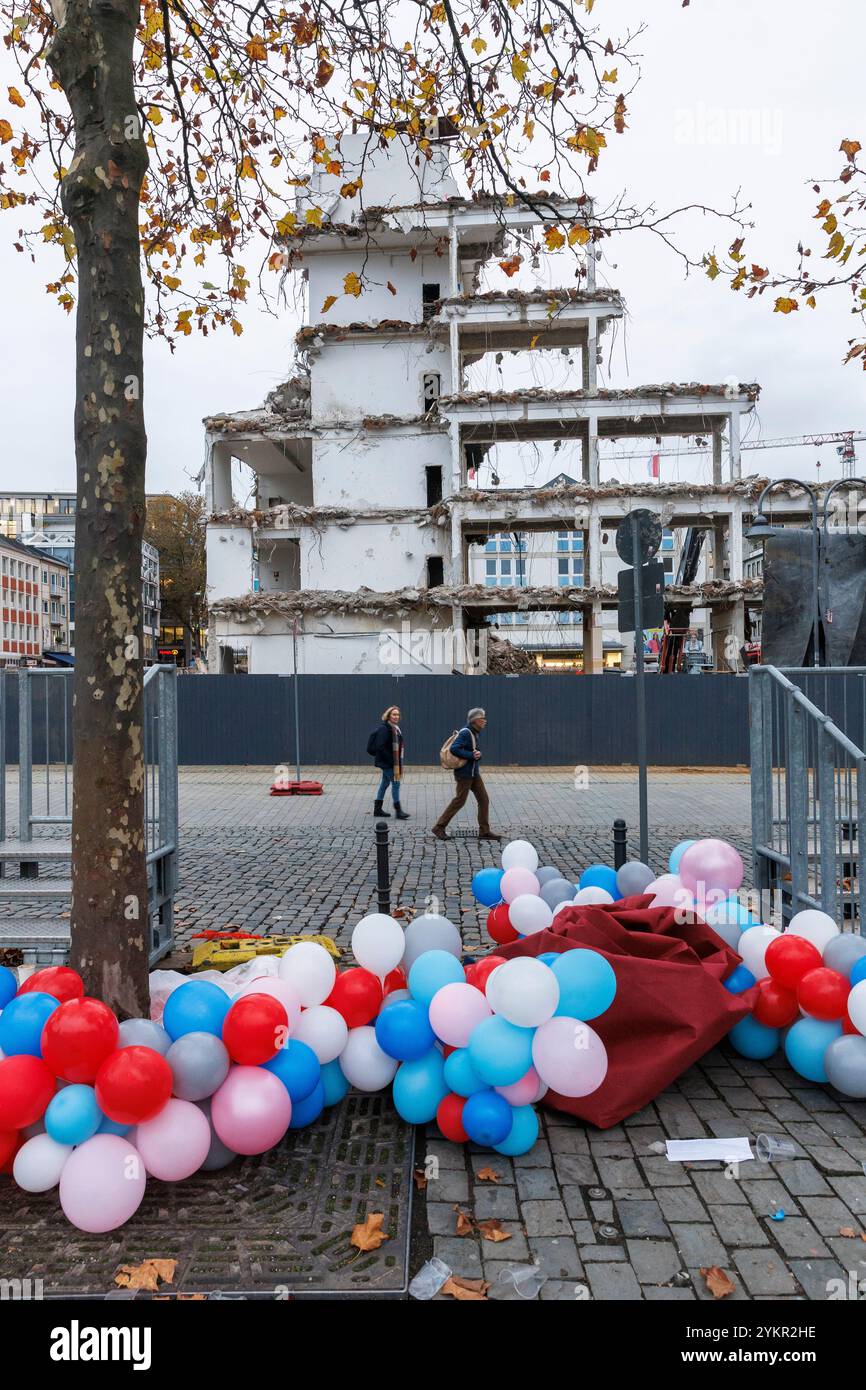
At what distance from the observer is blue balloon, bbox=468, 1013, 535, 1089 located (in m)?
3.63

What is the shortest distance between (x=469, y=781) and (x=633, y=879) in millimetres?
6258

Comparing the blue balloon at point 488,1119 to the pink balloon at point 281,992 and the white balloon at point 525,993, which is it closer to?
the white balloon at point 525,993

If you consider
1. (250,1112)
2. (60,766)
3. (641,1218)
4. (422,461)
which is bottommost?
(641,1218)

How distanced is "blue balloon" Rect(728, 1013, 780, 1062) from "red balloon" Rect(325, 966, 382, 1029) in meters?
1.80

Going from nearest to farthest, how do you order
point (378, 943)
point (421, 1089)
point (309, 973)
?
point (421, 1089)
point (309, 973)
point (378, 943)

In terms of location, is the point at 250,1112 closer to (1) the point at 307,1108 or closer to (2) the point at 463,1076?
(1) the point at 307,1108

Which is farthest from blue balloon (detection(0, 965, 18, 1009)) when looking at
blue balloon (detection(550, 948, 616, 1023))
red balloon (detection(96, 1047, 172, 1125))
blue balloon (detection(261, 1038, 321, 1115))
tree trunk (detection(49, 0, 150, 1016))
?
blue balloon (detection(550, 948, 616, 1023))

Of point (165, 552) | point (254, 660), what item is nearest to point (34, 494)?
point (165, 552)

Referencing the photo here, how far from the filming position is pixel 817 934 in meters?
4.56

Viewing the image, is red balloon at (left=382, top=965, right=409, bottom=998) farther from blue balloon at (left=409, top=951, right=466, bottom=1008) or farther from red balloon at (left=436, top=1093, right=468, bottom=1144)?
red balloon at (left=436, top=1093, right=468, bottom=1144)

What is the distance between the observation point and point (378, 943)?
4.46 meters

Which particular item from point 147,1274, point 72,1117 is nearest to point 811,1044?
point 147,1274
